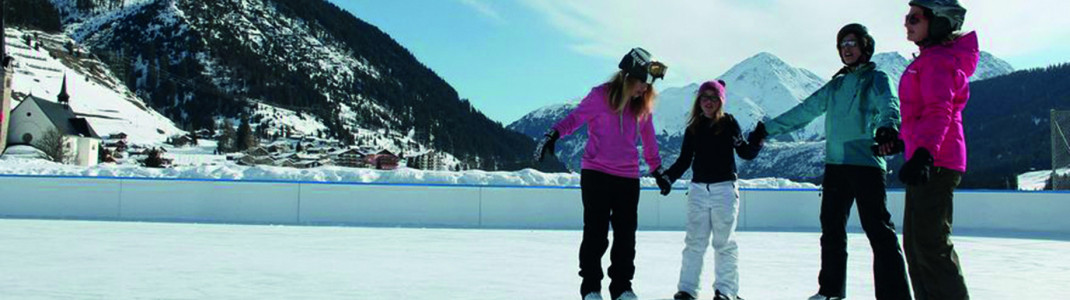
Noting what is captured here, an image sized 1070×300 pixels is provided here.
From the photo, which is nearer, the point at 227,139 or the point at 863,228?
the point at 863,228

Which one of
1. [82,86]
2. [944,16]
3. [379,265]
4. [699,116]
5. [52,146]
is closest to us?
[944,16]

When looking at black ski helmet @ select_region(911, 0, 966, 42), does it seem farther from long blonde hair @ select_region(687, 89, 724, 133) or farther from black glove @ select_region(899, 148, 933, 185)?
long blonde hair @ select_region(687, 89, 724, 133)

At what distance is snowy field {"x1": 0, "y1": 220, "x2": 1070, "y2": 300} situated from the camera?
421 cm

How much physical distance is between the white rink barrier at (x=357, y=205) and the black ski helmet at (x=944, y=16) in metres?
8.54

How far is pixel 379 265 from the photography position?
5574mm

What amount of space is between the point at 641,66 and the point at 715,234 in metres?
0.91

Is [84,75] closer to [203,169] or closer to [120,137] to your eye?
[120,137]

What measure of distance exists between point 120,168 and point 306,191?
497cm

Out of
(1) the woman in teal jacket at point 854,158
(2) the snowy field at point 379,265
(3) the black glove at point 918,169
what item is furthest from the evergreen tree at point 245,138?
(3) the black glove at point 918,169

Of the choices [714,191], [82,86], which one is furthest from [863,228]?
[82,86]

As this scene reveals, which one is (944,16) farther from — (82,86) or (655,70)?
(82,86)

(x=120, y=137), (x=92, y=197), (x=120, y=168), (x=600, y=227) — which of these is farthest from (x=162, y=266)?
(x=120, y=137)

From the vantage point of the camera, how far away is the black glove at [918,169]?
271cm

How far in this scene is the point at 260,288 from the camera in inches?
166
